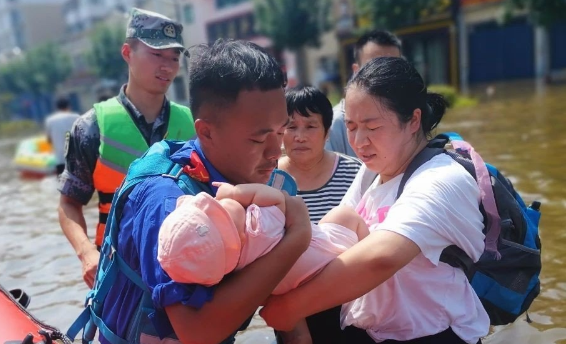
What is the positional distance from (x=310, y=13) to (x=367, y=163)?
2506 centimetres

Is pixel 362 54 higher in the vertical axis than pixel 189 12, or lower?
lower

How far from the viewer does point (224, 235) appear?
4.11 ft

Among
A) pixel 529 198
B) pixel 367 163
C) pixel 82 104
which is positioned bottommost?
pixel 82 104

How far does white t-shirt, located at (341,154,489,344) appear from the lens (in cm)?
160

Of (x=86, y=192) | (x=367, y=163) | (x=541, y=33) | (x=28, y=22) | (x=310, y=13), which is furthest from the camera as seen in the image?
(x=28, y=22)

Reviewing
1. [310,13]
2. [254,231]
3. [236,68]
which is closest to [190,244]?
[254,231]

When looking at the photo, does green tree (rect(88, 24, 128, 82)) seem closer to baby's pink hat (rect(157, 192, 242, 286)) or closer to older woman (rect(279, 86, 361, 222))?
older woman (rect(279, 86, 361, 222))

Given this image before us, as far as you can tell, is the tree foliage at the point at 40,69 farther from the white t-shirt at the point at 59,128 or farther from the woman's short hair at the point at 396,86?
the woman's short hair at the point at 396,86

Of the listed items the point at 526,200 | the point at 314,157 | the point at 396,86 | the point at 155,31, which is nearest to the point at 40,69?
the point at 526,200

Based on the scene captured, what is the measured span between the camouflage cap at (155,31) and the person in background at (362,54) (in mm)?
1211

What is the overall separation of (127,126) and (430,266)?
5.88ft

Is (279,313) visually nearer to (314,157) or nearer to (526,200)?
(314,157)

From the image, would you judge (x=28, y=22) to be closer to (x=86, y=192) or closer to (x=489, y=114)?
(x=489, y=114)

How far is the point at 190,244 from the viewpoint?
122 centimetres
